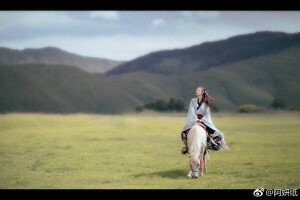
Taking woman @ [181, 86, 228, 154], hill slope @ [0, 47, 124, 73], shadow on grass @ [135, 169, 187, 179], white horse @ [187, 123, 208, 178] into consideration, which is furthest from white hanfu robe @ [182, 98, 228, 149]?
hill slope @ [0, 47, 124, 73]

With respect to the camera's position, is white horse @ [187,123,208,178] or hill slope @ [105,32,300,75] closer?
white horse @ [187,123,208,178]

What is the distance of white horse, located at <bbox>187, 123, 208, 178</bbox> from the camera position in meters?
9.28

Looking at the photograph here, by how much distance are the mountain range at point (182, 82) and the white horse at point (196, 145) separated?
74.3 meters

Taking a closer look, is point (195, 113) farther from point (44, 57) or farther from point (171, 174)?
point (44, 57)

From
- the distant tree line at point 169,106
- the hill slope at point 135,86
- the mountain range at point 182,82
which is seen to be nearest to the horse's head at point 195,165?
the distant tree line at point 169,106

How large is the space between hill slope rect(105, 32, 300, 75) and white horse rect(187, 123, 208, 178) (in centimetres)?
11266

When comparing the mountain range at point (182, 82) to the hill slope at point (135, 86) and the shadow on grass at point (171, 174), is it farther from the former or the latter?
the shadow on grass at point (171, 174)

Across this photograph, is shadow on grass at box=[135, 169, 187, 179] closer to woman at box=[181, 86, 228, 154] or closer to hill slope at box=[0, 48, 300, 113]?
woman at box=[181, 86, 228, 154]

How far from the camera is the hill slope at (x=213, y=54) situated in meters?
133

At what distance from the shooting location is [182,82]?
140750mm

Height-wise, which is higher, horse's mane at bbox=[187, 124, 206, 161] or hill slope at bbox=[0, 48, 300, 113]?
hill slope at bbox=[0, 48, 300, 113]

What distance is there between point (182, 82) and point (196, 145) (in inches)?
5206

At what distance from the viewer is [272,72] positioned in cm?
12925
